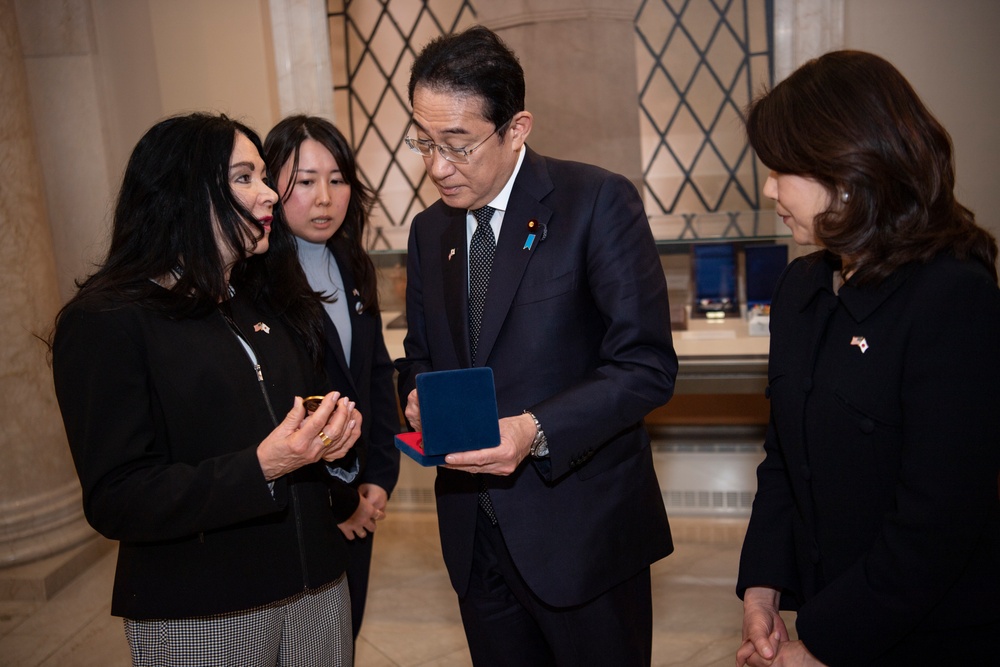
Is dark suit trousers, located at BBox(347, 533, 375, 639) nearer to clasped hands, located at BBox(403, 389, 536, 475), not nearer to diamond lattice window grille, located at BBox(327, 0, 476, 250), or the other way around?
clasped hands, located at BBox(403, 389, 536, 475)

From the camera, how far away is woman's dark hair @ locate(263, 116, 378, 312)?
2520mm

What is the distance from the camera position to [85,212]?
4512 millimetres

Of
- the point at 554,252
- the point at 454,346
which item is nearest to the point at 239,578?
the point at 454,346

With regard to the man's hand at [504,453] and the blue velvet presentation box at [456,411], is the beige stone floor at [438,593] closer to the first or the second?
the man's hand at [504,453]

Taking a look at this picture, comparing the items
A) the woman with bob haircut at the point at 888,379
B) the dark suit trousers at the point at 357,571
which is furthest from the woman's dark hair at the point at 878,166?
the dark suit trousers at the point at 357,571

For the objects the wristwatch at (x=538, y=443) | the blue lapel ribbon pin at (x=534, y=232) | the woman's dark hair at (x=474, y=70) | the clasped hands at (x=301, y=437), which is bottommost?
the wristwatch at (x=538, y=443)

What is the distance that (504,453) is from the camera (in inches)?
66.6

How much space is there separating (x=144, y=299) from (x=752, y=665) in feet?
4.39

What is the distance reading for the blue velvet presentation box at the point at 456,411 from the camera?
5.30 feet

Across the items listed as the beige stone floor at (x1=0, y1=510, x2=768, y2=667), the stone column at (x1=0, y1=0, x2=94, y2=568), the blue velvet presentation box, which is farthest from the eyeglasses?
the stone column at (x1=0, y1=0, x2=94, y2=568)

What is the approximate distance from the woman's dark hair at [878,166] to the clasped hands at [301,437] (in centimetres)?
95

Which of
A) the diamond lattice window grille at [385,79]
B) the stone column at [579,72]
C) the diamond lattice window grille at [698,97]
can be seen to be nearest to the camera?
the diamond lattice window grille at [698,97]

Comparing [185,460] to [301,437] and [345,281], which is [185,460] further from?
[345,281]

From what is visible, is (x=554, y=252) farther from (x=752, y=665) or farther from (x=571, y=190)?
Result: (x=752, y=665)
